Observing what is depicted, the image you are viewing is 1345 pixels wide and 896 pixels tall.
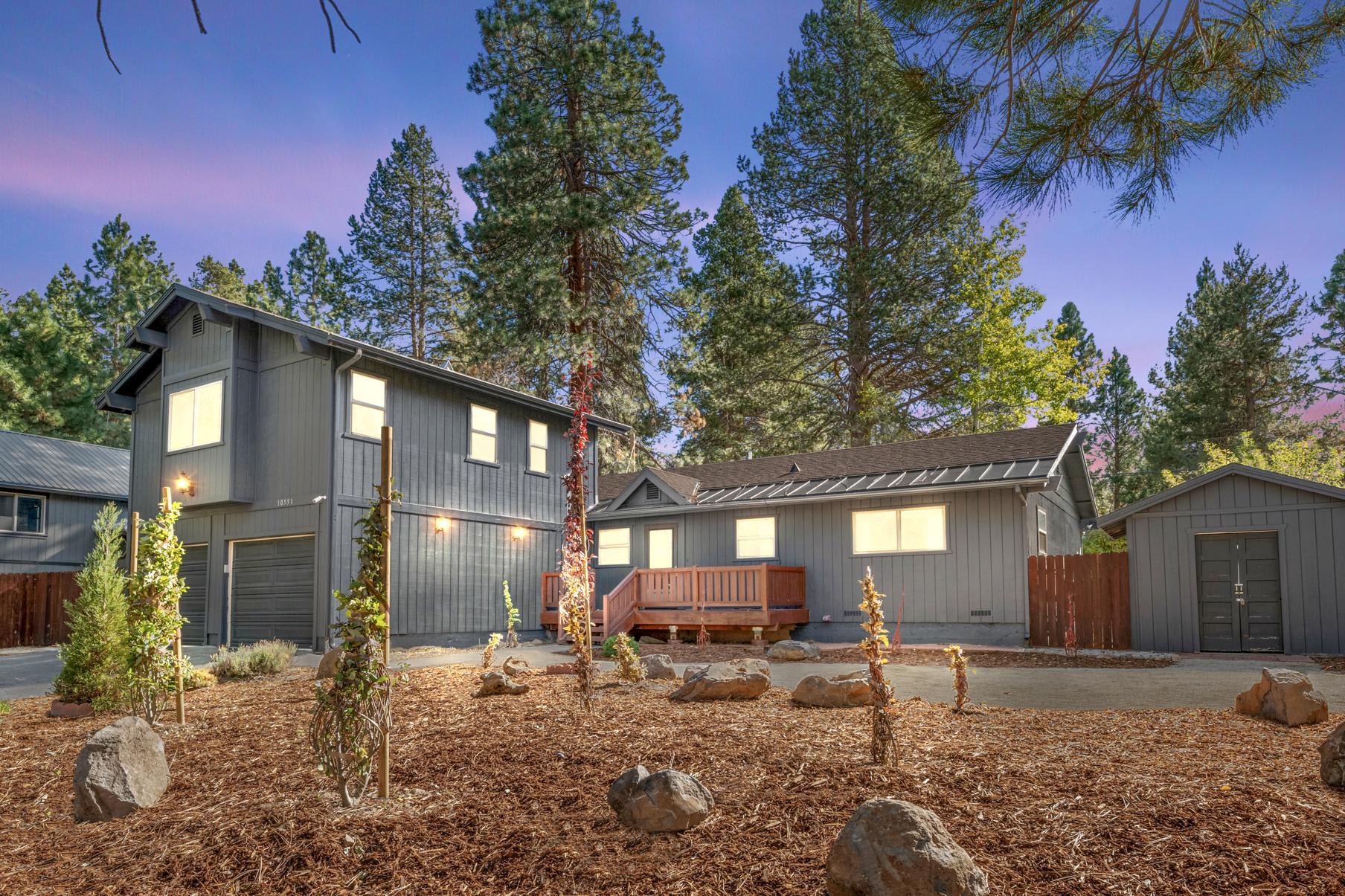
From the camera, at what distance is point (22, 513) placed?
2138cm

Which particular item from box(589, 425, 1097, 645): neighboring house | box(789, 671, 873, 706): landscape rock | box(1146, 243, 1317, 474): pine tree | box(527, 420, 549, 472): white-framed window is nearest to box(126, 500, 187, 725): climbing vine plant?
box(789, 671, 873, 706): landscape rock

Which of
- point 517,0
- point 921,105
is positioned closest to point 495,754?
point 921,105

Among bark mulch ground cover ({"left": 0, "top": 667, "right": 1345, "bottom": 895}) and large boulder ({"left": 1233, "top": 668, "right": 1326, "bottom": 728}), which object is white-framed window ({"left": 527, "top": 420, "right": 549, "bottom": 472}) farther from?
large boulder ({"left": 1233, "top": 668, "right": 1326, "bottom": 728})

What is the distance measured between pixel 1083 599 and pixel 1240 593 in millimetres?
2187

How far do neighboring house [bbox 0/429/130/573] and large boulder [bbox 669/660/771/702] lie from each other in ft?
66.5

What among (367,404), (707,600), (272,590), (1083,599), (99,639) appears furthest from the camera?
(707,600)

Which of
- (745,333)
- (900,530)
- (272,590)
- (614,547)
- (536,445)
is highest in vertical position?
(745,333)

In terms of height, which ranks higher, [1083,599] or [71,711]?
[1083,599]

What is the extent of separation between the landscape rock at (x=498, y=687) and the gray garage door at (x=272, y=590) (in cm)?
790

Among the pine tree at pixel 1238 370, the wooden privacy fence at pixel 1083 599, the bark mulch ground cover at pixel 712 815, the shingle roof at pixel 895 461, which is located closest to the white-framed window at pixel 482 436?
the shingle roof at pixel 895 461

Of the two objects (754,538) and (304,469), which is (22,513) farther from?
(754,538)

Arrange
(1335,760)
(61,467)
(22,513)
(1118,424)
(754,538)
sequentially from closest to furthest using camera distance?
(1335,760), (754,538), (22,513), (61,467), (1118,424)

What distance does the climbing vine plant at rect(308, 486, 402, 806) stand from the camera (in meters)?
4.51

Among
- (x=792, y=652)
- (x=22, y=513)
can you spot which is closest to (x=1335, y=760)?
(x=792, y=652)
